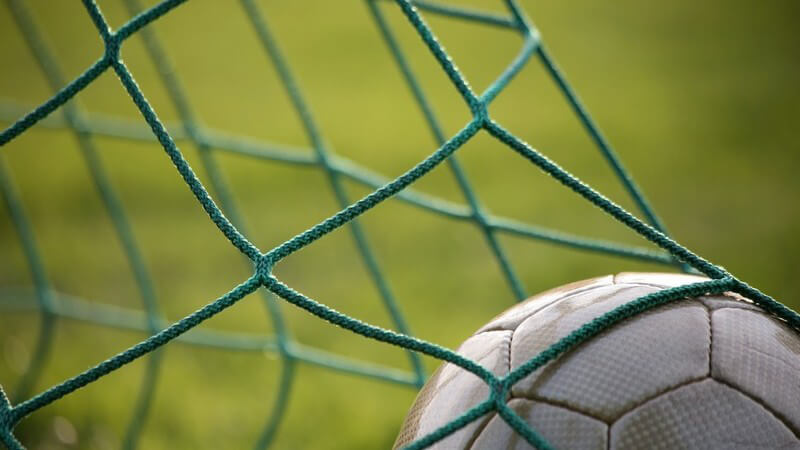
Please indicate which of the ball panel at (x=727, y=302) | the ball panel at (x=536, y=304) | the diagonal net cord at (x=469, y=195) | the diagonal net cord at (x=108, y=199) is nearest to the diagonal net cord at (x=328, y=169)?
the diagonal net cord at (x=469, y=195)

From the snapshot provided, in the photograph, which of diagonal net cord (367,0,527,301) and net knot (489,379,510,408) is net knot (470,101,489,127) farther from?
diagonal net cord (367,0,527,301)

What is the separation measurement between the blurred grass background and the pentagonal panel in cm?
122

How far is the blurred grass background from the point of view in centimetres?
242

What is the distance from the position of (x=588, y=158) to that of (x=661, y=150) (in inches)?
12.2

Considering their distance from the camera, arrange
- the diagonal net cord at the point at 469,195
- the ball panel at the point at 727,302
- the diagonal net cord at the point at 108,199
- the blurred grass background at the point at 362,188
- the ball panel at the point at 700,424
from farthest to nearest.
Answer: the blurred grass background at the point at 362,188 < the diagonal net cord at the point at 108,199 < the diagonal net cord at the point at 469,195 < the ball panel at the point at 727,302 < the ball panel at the point at 700,424

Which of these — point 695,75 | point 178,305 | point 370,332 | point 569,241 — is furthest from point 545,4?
point 370,332

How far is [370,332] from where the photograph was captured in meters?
0.81

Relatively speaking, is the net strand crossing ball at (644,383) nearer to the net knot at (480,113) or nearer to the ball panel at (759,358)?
the ball panel at (759,358)

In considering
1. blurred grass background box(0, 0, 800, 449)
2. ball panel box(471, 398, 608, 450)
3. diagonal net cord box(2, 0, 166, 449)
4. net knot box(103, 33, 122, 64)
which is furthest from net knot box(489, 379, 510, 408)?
blurred grass background box(0, 0, 800, 449)

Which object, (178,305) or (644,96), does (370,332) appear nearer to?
(178,305)

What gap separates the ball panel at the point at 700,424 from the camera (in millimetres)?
761

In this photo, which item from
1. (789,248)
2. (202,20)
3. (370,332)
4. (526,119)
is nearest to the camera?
(370,332)

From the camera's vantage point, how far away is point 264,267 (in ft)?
2.76

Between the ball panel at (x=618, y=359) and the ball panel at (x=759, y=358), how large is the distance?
0.5 inches
